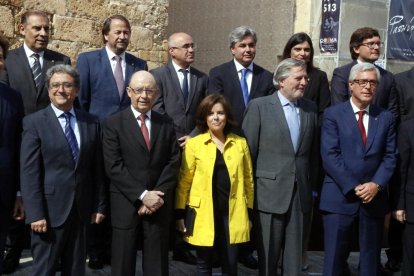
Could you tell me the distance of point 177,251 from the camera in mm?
5750

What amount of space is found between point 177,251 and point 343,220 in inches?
69.9

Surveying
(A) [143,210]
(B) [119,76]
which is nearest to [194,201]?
(A) [143,210]

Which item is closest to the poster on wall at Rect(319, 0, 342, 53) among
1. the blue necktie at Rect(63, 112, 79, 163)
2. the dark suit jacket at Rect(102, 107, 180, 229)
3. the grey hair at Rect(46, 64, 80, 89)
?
the dark suit jacket at Rect(102, 107, 180, 229)

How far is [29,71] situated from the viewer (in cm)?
505

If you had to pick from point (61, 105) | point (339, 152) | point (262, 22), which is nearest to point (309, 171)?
point (339, 152)

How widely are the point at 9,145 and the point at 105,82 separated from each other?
4.40 ft

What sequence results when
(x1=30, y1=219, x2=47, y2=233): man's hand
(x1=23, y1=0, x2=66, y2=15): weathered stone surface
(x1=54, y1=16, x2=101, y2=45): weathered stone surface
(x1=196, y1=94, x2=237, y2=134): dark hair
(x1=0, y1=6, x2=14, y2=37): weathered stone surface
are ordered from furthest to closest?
(x1=54, y1=16, x2=101, y2=45): weathered stone surface → (x1=23, y1=0, x2=66, y2=15): weathered stone surface → (x1=0, y1=6, x2=14, y2=37): weathered stone surface → (x1=196, y1=94, x2=237, y2=134): dark hair → (x1=30, y1=219, x2=47, y2=233): man's hand

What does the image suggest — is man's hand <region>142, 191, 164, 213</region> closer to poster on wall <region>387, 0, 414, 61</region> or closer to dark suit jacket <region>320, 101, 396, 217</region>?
dark suit jacket <region>320, 101, 396, 217</region>

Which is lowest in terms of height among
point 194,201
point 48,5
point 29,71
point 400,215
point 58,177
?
point 400,215

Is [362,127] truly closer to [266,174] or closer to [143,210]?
[266,174]

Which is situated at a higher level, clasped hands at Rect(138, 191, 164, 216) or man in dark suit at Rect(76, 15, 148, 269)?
man in dark suit at Rect(76, 15, 148, 269)

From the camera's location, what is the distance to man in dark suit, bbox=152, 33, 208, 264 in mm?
5305

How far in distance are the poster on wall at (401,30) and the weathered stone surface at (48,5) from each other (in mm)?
4919

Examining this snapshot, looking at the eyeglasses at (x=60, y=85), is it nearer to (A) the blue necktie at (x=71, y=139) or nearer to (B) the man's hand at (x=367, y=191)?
(A) the blue necktie at (x=71, y=139)
